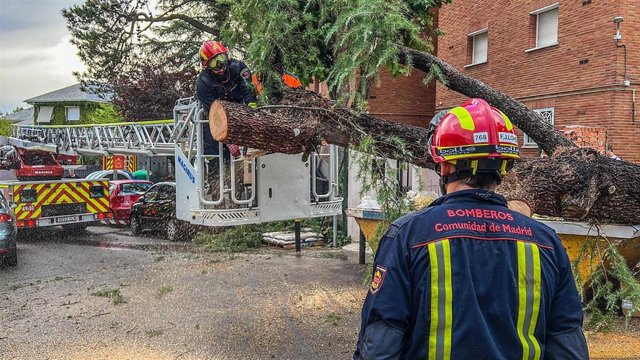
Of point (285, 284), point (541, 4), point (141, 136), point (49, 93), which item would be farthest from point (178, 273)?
point (49, 93)

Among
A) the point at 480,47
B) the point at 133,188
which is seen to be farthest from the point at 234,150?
the point at 480,47

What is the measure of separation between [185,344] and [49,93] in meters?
47.9

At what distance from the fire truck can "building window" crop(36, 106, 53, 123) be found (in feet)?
116

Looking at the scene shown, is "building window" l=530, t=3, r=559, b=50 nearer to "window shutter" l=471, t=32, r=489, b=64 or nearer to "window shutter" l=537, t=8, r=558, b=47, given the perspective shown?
"window shutter" l=537, t=8, r=558, b=47

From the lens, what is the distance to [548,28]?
510 inches

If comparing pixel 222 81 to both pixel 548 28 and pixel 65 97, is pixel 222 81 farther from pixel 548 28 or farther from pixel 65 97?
pixel 65 97

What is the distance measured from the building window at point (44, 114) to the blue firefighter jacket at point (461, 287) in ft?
160

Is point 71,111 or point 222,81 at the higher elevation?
point 71,111

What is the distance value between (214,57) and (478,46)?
11740 mm

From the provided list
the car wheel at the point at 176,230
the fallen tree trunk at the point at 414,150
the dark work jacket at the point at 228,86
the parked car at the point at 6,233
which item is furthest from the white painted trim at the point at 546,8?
the parked car at the point at 6,233

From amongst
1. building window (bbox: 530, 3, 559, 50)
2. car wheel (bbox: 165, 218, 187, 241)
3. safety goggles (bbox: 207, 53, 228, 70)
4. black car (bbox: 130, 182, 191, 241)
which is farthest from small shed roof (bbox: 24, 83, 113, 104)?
safety goggles (bbox: 207, 53, 228, 70)

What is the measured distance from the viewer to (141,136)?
10.9m

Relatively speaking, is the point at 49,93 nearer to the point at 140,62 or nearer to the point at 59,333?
the point at 140,62

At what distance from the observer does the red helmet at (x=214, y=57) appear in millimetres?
5520
